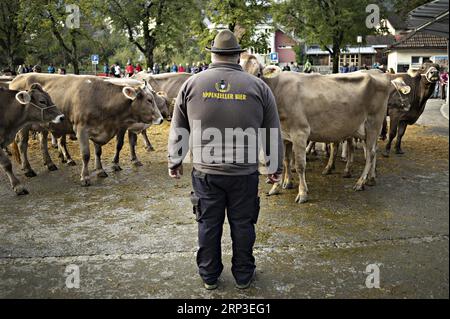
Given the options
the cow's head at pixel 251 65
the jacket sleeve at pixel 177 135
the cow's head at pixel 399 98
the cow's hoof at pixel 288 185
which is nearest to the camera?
the jacket sleeve at pixel 177 135

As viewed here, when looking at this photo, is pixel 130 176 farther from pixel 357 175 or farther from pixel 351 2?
pixel 351 2

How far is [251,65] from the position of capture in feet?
21.4

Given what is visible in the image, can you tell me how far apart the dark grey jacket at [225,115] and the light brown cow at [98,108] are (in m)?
4.14

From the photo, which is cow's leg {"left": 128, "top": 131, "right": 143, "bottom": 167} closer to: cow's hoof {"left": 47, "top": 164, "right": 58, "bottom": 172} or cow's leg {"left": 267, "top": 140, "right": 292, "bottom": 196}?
cow's hoof {"left": 47, "top": 164, "right": 58, "bottom": 172}

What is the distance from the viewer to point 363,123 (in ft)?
23.5

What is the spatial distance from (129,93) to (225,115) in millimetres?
4490

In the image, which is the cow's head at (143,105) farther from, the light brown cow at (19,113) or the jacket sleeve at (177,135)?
the jacket sleeve at (177,135)

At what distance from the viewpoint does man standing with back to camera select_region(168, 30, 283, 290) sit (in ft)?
12.6

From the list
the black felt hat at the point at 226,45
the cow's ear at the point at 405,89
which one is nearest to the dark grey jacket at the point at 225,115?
the black felt hat at the point at 226,45

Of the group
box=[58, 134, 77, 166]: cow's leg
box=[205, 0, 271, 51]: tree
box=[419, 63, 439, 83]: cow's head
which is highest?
box=[205, 0, 271, 51]: tree

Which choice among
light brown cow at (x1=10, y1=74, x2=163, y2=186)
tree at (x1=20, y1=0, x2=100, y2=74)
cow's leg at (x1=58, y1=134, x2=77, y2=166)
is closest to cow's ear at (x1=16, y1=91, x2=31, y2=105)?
light brown cow at (x1=10, y1=74, x2=163, y2=186)

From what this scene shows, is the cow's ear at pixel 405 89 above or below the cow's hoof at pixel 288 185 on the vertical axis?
above

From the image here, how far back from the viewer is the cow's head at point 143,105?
313 inches

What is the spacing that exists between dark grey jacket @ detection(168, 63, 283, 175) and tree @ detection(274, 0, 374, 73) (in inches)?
925
